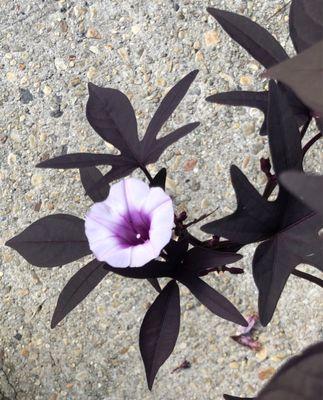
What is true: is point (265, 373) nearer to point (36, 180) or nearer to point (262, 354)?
point (262, 354)

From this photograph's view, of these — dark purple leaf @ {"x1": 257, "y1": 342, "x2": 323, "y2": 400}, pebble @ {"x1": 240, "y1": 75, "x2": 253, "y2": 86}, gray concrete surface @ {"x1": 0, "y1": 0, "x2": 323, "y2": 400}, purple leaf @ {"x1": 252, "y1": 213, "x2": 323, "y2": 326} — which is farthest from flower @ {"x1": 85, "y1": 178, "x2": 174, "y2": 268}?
pebble @ {"x1": 240, "y1": 75, "x2": 253, "y2": 86}

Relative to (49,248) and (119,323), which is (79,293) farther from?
(119,323)

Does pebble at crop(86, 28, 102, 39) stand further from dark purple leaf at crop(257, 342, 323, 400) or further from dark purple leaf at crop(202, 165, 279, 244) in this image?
dark purple leaf at crop(257, 342, 323, 400)

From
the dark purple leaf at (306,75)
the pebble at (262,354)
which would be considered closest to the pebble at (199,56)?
the pebble at (262,354)

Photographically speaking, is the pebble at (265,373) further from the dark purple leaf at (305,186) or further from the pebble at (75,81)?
the dark purple leaf at (305,186)

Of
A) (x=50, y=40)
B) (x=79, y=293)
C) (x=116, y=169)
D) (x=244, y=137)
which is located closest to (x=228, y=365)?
(x=244, y=137)

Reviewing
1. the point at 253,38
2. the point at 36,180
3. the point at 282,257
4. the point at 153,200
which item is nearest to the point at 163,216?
the point at 153,200
